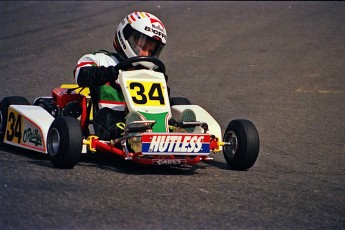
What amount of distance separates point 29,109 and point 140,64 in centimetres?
106

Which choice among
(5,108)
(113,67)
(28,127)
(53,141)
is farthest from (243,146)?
(5,108)

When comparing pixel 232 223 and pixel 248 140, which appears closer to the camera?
Result: pixel 232 223

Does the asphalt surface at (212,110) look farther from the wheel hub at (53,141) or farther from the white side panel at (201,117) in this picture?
the white side panel at (201,117)

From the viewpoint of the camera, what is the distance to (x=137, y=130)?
687 cm

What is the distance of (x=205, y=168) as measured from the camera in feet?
24.5

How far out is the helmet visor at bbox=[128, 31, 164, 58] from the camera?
7812 mm

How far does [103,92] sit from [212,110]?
2.77 metres

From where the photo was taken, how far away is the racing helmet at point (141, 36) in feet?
25.6

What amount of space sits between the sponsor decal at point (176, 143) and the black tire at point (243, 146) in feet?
1.49

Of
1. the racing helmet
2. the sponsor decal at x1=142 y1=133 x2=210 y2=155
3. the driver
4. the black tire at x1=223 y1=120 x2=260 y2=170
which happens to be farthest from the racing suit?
the black tire at x1=223 y1=120 x2=260 y2=170

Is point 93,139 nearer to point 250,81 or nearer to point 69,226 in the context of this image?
point 69,226

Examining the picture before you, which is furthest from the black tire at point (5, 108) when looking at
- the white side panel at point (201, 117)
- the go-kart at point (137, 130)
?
the white side panel at point (201, 117)

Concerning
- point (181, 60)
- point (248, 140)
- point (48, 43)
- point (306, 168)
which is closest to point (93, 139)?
point (248, 140)

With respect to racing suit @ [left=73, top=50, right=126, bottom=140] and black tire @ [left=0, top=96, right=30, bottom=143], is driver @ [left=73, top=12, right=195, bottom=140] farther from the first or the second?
black tire @ [left=0, top=96, right=30, bottom=143]
